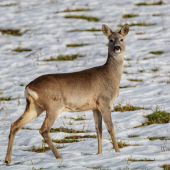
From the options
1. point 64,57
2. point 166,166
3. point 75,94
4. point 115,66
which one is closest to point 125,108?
point 115,66

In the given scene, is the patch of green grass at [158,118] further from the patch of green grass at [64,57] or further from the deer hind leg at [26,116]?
the patch of green grass at [64,57]

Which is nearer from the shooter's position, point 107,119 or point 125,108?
point 107,119

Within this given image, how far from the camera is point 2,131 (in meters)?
7.42

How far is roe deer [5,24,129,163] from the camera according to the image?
5.70 m

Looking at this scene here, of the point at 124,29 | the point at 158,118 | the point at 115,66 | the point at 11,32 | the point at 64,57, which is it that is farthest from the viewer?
the point at 11,32

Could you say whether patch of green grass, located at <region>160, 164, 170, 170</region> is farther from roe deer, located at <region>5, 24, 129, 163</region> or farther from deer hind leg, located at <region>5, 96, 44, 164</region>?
deer hind leg, located at <region>5, 96, 44, 164</region>

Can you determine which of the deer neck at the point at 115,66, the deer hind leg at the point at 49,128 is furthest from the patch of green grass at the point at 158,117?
the deer hind leg at the point at 49,128

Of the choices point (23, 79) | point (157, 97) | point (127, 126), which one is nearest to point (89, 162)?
point (127, 126)

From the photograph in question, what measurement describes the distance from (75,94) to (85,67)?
620 centimetres

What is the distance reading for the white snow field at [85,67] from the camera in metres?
5.59

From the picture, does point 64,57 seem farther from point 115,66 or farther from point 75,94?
point 75,94

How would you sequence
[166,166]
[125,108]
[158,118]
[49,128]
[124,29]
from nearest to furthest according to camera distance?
[166,166] < [49,128] < [124,29] < [158,118] < [125,108]

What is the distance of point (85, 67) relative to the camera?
12.1 metres

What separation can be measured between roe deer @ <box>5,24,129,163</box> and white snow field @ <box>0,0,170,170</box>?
22.2 inches
